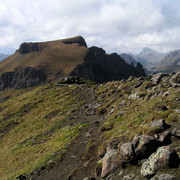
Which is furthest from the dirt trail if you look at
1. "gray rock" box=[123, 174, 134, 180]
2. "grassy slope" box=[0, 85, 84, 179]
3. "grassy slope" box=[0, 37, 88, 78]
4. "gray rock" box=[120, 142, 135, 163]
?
"grassy slope" box=[0, 37, 88, 78]

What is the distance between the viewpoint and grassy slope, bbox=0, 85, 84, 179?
21203 mm

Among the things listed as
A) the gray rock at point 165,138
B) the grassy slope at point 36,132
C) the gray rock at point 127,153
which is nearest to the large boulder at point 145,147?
the gray rock at point 127,153

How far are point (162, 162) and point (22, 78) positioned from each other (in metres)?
165

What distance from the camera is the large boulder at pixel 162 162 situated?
920cm

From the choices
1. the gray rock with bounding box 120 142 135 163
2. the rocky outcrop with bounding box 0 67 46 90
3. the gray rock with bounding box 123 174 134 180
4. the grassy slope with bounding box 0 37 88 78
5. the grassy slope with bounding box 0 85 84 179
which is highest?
the grassy slope with bounding box 0 37 88 78

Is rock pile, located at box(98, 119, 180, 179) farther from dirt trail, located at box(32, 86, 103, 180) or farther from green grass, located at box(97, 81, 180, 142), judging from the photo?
dirt trail, located at box(32, 86, 103, 180)

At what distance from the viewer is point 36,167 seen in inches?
715

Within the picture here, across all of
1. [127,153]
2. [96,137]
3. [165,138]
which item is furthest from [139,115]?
[127,153]

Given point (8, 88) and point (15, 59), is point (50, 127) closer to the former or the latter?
point (8, 88)

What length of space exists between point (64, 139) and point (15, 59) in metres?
197

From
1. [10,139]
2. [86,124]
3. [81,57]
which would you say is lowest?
[10,139]

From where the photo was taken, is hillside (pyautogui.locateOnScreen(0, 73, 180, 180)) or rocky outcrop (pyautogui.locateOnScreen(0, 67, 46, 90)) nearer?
hillside (pyautogui.locateOnScreen(0, 73, 180, 180))

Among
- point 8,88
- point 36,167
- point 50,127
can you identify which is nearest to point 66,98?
point 50,127

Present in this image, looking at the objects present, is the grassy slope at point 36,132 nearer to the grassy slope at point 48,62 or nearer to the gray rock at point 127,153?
the gray rock at point 127,153
